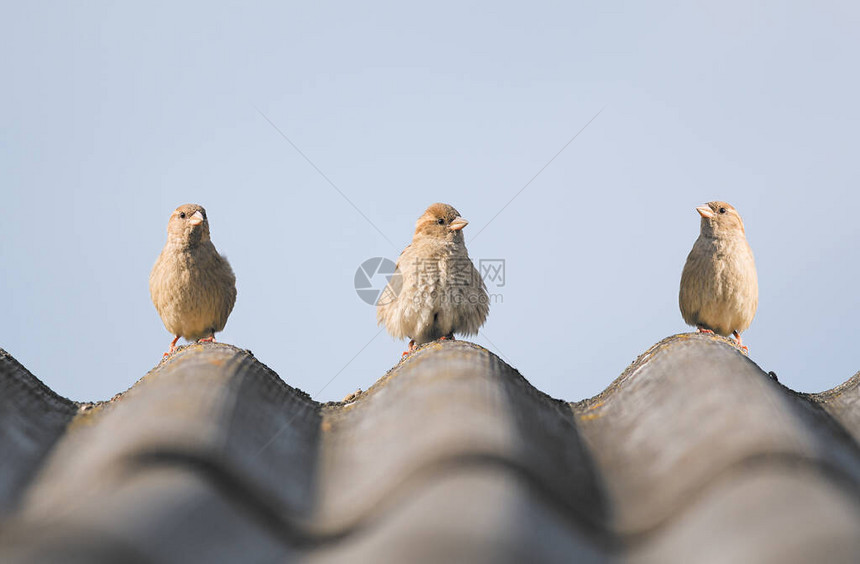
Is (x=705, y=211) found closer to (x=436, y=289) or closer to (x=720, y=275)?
(x=720, y=275)

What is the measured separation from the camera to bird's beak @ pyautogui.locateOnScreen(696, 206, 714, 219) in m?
7.05

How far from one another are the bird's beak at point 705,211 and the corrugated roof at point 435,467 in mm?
3898

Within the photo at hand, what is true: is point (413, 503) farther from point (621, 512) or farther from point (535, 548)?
point (621, 512)

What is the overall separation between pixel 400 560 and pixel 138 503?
0.67 meters

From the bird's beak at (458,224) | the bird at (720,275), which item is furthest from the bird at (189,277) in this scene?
the bird at (720,275)

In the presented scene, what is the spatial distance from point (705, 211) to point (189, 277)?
4214 millimetres

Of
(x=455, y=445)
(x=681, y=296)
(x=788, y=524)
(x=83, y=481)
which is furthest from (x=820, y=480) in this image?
(x=681, y=296)

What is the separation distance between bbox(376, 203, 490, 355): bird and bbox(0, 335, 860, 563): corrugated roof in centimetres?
285

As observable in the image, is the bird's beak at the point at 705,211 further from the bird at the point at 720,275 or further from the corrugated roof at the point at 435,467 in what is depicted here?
the corrugated roof at the point at 435,467

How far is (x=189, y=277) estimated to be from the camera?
6.79 meters

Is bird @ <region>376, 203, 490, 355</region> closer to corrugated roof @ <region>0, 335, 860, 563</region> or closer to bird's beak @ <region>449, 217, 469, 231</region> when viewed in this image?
bird's beak @ <region>449, 217, 469, 231</region>

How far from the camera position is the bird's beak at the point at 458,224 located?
6.48 m

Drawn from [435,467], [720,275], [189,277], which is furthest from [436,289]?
[435,467]

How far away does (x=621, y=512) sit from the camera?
2461 mm
